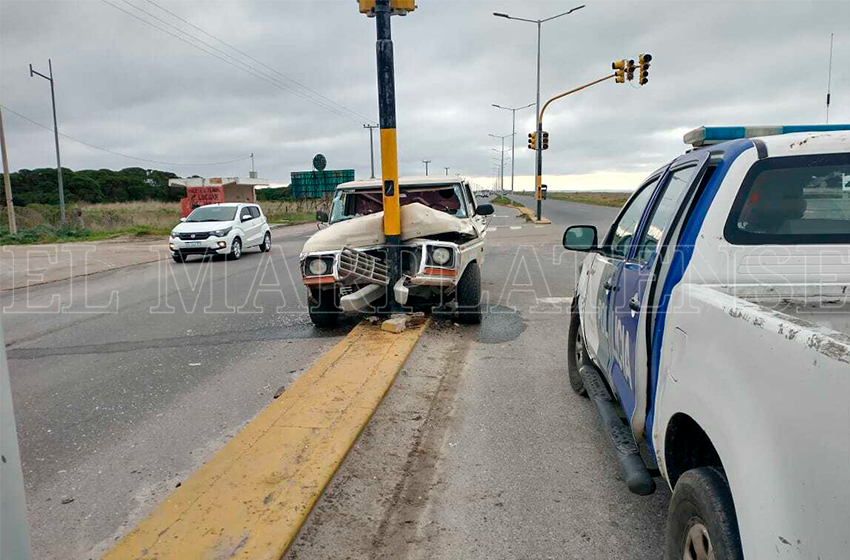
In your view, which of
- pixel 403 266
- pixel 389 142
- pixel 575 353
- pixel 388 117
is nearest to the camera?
pixel 575 353

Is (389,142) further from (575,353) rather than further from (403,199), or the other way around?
(575,353)

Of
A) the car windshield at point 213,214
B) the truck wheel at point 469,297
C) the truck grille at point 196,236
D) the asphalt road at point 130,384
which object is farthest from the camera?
the car windshield at point 213,214

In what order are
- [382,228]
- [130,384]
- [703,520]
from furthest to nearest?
1. [382,228]
2. [130,384]
3. [703,520]

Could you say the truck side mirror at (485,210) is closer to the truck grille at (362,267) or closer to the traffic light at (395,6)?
the truck grille at (362,267)

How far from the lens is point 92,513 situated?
3.56m

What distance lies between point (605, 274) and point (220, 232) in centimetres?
1499

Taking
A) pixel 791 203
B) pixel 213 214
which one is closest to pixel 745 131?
pixel 791 203

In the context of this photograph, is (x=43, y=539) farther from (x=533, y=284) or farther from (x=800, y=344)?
(x=533, y=284)

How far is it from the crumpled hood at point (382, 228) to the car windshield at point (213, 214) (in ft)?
39.0

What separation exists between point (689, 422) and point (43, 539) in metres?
3.36

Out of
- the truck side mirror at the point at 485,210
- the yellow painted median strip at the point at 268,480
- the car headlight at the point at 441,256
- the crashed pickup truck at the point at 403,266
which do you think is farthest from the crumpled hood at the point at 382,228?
the yellow painted median strip at the point at 268,480

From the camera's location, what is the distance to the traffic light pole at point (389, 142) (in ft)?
23.4

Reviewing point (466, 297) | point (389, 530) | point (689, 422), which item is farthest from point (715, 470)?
point (466, 297)

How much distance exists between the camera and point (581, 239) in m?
4.47
